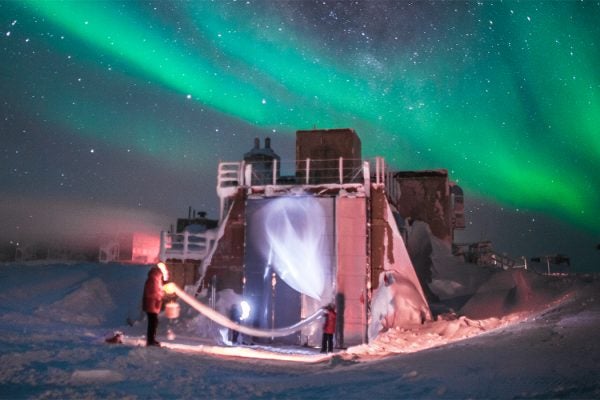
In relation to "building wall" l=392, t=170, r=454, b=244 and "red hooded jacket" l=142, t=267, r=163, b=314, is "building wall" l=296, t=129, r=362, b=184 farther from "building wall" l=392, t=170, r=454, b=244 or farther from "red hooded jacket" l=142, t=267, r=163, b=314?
"red hooded jacket" l=142, t=267, r=163, b=314

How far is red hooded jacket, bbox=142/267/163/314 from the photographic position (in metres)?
10.2

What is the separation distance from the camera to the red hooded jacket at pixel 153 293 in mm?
10211

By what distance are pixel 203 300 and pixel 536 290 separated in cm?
1322

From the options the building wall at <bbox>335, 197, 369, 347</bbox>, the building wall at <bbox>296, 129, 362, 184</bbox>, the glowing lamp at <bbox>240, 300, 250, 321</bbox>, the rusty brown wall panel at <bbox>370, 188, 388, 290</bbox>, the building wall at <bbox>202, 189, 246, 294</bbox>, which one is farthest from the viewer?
the building wall at <bbox>296, 129, 362, 184</bbox>

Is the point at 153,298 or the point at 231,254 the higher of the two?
the point at 231,254

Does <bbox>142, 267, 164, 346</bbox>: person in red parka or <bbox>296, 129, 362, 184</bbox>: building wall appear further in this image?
<bbox>296, 129, 362, 184</bbox>: building wall

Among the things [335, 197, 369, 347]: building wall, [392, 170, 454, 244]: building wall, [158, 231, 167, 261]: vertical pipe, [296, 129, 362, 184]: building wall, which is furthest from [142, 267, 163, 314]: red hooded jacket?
[392, 170, 454, 244]: building wall

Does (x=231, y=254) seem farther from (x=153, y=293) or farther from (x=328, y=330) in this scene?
(x=153, y=293)

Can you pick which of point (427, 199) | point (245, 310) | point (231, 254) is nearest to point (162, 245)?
point (231, 254)

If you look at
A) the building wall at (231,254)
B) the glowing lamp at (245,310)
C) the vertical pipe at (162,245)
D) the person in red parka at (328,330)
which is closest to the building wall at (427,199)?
the building wall at (231,254)

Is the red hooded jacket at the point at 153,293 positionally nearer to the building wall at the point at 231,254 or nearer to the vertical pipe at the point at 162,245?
the building wall at the point at 231,254

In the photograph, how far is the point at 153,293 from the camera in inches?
405

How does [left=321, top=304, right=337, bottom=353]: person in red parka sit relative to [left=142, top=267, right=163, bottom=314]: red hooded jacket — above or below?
below

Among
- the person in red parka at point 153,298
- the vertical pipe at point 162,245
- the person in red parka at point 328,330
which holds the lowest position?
the person in red parka at point 328,330
